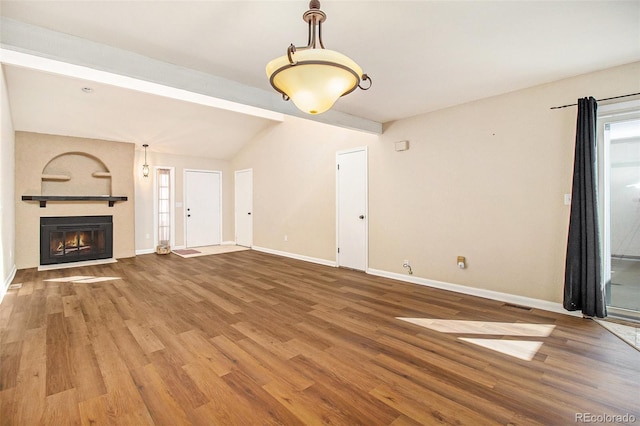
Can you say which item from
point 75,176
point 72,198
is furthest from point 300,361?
point 75,176

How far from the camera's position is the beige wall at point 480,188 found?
324 centimetres

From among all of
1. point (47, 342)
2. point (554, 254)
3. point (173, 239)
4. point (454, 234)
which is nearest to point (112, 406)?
point (47, 342)

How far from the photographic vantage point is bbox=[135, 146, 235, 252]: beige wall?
7.14 m

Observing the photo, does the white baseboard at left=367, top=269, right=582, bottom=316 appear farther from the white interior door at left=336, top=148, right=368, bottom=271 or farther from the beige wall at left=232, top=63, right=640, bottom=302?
the white interior door at left=336, top=148, right=368, bottom=271

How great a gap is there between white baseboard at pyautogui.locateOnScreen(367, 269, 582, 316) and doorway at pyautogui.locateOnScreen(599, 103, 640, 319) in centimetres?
48

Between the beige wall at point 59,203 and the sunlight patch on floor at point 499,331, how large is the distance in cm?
633

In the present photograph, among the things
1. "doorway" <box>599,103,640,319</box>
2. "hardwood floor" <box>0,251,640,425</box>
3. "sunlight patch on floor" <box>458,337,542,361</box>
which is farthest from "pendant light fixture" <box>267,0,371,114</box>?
"doorway" <box>599,103,640,319</box>

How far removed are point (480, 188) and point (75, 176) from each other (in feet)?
24.8

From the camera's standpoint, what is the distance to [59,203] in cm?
582

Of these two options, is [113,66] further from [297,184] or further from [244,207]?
[244,207]

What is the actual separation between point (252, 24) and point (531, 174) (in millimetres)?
3300

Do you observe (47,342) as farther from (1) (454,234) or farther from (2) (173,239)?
(2) (173,239)

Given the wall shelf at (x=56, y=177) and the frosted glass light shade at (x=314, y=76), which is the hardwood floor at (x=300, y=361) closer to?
the frosted glass light shade at (x=314, y=76)

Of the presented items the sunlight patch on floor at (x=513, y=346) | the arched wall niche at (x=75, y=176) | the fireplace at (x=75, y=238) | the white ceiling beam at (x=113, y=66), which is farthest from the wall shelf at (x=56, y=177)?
the sunlight patch on floor at (x=513, y=346)
